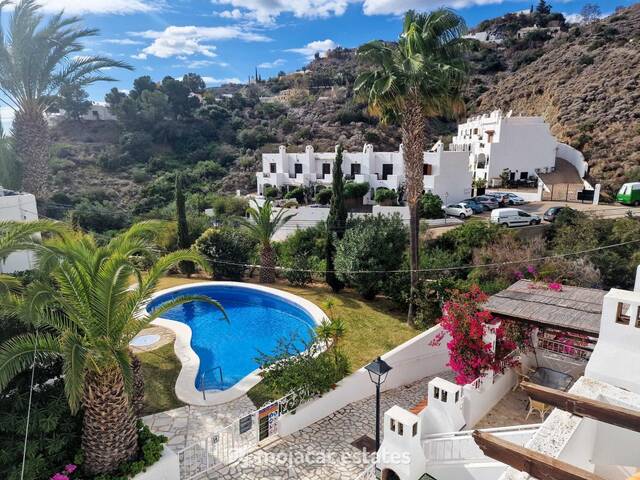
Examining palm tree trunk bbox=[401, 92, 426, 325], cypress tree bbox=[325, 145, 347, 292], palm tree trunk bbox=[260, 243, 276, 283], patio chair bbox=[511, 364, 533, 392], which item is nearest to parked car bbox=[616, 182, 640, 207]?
cypress tree bbox=[325, 145, 347, 292]

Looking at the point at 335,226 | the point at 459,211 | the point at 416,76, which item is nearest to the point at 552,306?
the point at 416,76

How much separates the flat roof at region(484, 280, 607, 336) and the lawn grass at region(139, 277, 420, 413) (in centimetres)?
448

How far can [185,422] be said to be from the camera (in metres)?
9.85

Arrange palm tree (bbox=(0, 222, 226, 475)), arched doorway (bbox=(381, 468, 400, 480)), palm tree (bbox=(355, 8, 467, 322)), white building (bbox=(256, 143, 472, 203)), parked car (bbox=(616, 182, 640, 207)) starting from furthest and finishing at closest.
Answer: white building (bbox=(256, 143, 472, 203)), parked car (bbox=(616, 182, 640, 207)), palm tree (bbox=(355, 8, 467, 322)), arched doorway (bbox=(381, 468, 400, 480)), palm tree (bbox=(0, 222, 226, 475))

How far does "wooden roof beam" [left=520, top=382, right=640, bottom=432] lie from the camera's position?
334 cm

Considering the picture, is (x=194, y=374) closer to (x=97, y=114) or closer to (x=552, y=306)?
(x=552, y=306)

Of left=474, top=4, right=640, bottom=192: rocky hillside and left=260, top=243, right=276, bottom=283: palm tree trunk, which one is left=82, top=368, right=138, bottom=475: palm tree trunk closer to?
left=260, top=243, right=276, bottom=283: palm tree trunk

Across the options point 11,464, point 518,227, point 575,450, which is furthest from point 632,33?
point 11,464

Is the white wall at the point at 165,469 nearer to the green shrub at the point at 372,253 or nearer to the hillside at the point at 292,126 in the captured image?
the green shrub at the point at 372,253

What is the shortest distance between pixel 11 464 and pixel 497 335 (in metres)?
10.8

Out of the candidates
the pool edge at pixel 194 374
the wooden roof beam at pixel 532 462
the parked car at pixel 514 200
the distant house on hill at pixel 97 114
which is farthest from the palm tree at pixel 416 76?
the distant house on hill at pixel 97 114

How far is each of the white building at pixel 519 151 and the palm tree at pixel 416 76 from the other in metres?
30.3

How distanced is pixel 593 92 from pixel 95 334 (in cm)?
6304

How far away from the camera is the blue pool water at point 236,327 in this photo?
13734mm
